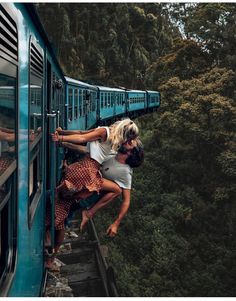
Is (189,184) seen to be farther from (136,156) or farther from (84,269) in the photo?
(136,156)

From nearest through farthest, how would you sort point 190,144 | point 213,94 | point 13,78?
point 13,78 < point 213,94 < point 190,144

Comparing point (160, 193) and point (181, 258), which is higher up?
point (160, 193)

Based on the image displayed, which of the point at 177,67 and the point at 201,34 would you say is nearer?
the point at 201,34

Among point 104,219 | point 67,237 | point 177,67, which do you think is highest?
point 177,67

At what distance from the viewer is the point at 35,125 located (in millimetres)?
2709

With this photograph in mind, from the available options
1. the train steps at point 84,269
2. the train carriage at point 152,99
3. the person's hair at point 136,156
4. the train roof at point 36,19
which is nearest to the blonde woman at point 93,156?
the person's hair at point 136,156

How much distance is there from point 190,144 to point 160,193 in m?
2.68

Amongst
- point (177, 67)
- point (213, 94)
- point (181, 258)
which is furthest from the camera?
point (177, 67)

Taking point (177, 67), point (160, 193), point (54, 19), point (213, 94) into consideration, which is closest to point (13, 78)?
point (213, 94)

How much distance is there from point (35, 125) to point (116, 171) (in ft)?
2.96

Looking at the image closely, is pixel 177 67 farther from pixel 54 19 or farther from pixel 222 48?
pixel 54 19

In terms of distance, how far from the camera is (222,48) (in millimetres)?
19484

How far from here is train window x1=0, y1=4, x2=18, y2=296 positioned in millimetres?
1645

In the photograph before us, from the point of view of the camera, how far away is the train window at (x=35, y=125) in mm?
2459
